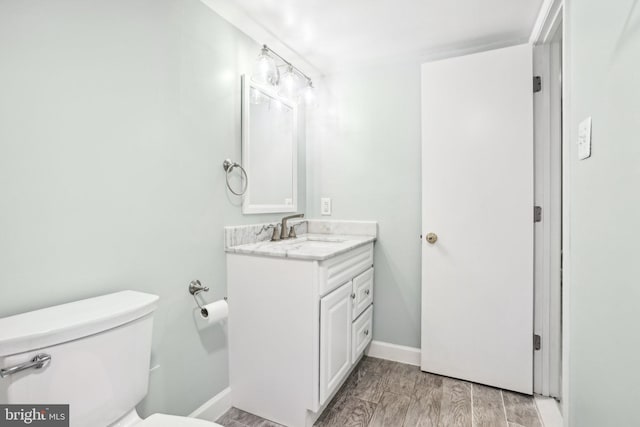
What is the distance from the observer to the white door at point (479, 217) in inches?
70.6

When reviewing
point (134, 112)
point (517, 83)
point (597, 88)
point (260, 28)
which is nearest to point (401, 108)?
point (517, 83)

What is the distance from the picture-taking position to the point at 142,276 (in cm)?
128

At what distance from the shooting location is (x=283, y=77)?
6.77 feet

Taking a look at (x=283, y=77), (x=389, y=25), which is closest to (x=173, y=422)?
(x=283, y=77)

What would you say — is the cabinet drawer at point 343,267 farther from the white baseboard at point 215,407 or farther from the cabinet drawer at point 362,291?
the white baseboard at point 215,407

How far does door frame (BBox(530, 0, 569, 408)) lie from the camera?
1751 mm

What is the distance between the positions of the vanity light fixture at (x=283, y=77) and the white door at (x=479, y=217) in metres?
0.82

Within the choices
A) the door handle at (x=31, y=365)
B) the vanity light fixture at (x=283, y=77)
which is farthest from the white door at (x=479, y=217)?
the door handle at (x=31, y=365)

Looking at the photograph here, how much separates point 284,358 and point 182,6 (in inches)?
68.5

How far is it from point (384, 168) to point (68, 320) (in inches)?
75.6

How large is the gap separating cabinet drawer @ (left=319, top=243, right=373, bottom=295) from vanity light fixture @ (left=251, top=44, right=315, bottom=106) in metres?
1.12

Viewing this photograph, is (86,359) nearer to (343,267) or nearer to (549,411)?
(343,267)

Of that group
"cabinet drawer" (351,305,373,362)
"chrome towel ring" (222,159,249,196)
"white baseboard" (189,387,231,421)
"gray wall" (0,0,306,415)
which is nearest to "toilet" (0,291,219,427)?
"gray wall" (0,0,306,415)

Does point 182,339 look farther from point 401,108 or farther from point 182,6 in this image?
point 401,108
